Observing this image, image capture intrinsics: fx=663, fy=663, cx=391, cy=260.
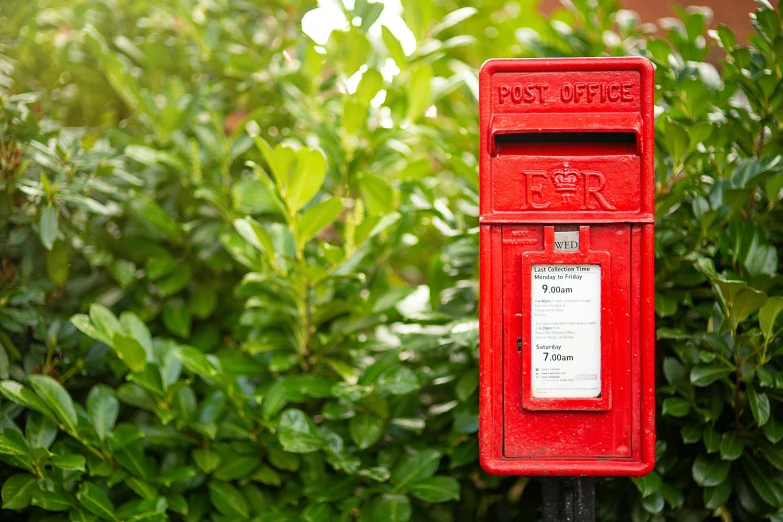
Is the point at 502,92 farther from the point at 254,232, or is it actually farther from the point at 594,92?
the point at 254,232

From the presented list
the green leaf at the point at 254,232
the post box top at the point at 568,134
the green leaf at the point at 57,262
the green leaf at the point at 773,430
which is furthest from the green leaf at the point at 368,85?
the green leaf at the point at 773,430

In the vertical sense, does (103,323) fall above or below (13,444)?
above

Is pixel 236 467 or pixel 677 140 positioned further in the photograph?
pixel 236 467

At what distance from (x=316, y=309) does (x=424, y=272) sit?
3.41 feet

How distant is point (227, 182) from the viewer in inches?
97.9

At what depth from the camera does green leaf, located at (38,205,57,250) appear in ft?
6.64

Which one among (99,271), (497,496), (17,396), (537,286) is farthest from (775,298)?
(99,271)

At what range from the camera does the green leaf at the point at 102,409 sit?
1988 mm

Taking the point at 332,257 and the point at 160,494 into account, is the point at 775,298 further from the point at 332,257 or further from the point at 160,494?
the point at 160,494

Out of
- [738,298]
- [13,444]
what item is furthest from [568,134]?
[13,444]

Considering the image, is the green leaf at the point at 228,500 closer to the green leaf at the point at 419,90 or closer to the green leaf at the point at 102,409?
the green leaf at the point at 102,409

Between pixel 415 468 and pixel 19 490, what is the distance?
1139 mm

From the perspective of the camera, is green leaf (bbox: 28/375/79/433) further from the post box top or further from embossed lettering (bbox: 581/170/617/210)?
embossed lettering (bbox: 581/170/617/210)

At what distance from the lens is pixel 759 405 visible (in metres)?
1.78
